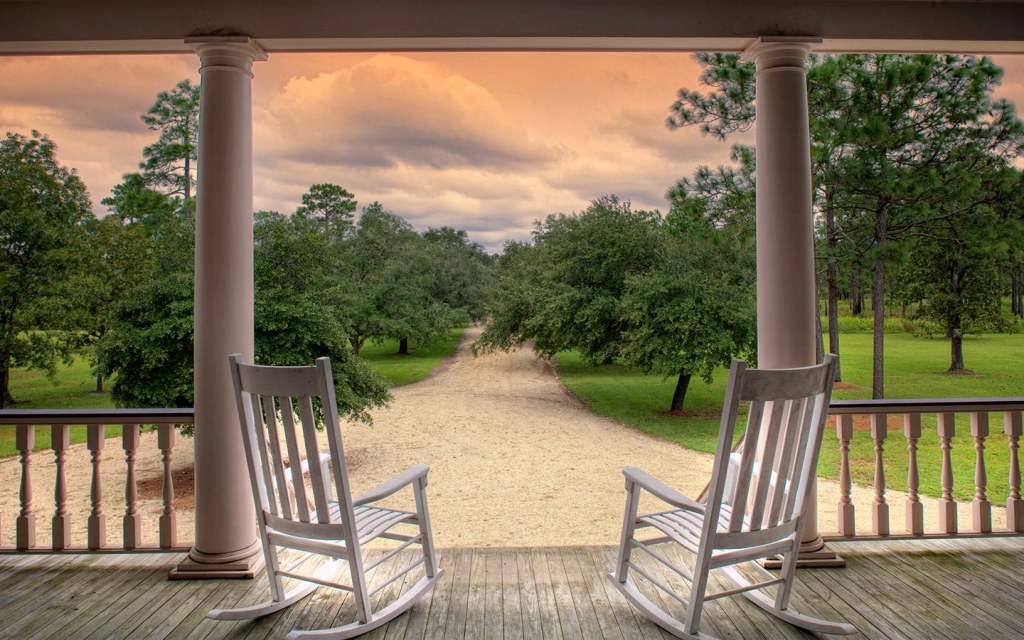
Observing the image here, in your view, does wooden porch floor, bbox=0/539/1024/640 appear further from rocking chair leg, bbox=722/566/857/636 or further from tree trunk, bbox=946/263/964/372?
tree trunk, bbox=946/263/964/372

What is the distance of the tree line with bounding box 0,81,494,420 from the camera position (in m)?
7.57

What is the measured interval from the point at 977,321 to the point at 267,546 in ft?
34.4

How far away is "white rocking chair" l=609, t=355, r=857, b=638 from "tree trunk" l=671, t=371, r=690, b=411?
32.6 feet

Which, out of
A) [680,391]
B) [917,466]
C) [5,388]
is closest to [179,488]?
[5,388]

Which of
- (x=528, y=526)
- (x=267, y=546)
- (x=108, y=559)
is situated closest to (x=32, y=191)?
(x=528, y=526)

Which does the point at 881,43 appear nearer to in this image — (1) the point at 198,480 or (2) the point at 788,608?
(2) the point at 788,608

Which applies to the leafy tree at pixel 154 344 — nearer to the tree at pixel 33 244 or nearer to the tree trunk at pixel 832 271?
the tree at pixel 33 244

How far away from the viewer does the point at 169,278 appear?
7.81 metres

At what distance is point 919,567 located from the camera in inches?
103

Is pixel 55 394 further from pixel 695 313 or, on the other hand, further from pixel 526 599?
pixel 526 599

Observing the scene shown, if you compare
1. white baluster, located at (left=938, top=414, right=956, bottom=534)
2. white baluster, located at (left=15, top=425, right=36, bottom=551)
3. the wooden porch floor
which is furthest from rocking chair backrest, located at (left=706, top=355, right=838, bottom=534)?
white baluster, located at (left=15, top=425, right=36, bottom=551)

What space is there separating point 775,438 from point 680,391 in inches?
416

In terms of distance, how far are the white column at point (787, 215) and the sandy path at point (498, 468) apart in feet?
15.0

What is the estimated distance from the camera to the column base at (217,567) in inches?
101
